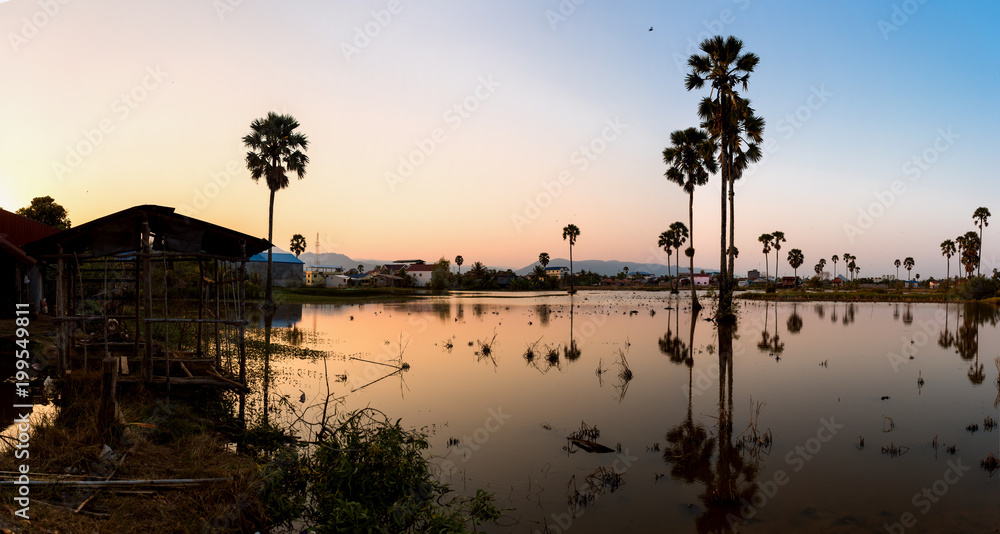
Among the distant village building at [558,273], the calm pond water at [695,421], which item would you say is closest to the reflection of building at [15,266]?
the calm pond water at [695,421]

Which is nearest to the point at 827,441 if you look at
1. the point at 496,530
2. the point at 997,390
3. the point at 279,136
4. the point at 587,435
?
the point at 587,435

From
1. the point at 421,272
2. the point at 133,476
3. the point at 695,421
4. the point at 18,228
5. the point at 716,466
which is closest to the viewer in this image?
the point at 133,476

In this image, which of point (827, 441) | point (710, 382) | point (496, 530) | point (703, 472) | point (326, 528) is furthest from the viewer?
point (710, 382)

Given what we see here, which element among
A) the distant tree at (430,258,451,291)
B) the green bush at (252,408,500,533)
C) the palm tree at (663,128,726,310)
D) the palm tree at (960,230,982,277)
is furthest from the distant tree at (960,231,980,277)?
the green bush at (252,408,500,533)

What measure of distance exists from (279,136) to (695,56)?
32907 mm

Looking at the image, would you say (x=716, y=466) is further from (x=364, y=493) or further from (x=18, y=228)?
(x=18, y=228)

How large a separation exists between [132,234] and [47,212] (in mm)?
40012

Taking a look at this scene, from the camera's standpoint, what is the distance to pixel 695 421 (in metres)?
12.5

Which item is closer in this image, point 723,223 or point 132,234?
point 132,234

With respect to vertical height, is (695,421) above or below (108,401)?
below

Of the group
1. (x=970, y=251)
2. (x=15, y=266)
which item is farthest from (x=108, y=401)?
(x=970, y=251)

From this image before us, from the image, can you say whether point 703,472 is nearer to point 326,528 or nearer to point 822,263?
point 326,528

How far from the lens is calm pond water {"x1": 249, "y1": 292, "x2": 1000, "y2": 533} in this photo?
802 cm

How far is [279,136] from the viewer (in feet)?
147
